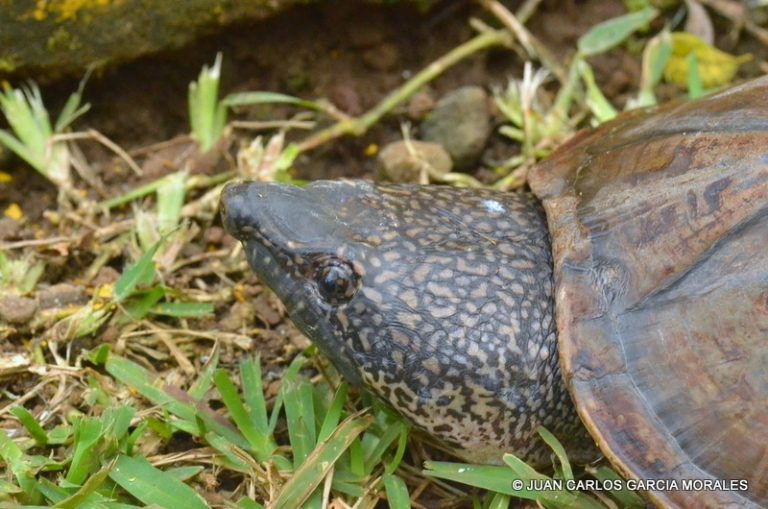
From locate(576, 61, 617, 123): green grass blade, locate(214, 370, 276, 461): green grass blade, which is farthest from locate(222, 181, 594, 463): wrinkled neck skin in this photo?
locate(576, 61, 617, 123): green grass blade

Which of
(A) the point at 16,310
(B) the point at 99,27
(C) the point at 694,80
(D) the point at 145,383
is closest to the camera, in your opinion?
(D) the point at 145,383

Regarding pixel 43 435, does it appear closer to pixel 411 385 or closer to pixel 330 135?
pixel 411 385

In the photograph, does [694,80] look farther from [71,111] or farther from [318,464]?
[71,111]

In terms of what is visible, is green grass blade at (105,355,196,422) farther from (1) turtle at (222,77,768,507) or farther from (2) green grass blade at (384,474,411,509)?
(2) green grass blade at (384,474,411,509)

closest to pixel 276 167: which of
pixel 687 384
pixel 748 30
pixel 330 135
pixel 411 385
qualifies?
pixel 330 135

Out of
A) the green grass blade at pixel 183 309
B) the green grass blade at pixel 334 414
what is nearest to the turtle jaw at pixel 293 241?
the green grass blade at pixel 334 414

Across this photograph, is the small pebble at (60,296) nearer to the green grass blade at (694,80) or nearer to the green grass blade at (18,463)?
the green grass blade at (18,463)

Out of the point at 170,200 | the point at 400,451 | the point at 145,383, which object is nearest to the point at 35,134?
the point at 170,200
